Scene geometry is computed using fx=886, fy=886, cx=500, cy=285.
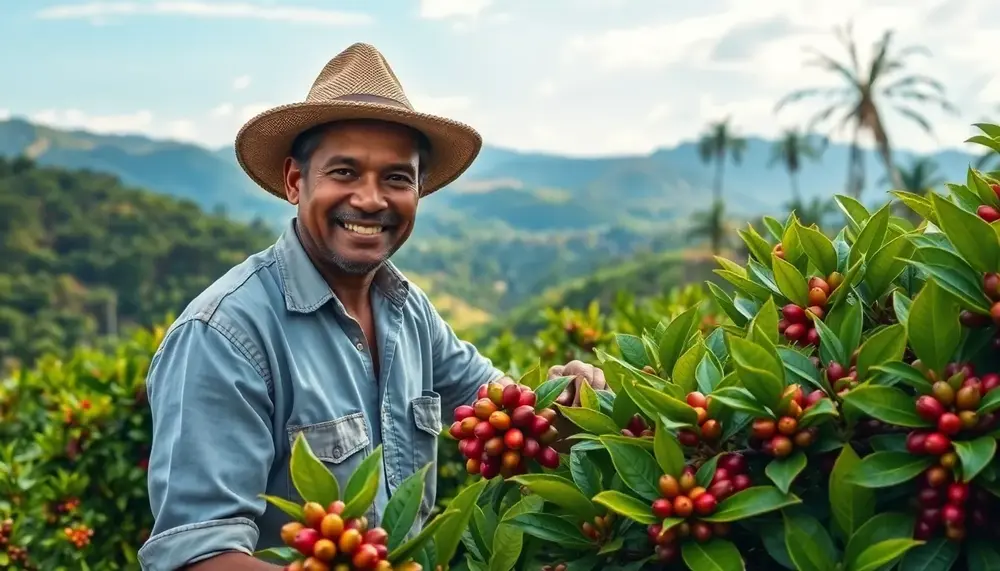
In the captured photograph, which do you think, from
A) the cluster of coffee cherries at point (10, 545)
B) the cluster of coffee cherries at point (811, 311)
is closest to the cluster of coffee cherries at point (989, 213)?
the cluster of coffee cherries at point (811, 311)

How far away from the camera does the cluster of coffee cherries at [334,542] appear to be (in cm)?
110

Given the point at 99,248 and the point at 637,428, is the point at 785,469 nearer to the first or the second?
the point at 637,428

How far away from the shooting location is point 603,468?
139cm

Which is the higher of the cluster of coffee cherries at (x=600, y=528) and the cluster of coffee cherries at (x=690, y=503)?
the cluster of coffee cherries at (x=690, y=503)

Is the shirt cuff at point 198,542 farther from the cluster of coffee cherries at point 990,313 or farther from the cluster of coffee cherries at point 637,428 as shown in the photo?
the cluster of coffee cherries at point 990,313

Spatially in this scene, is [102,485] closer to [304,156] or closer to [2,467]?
[2,467]

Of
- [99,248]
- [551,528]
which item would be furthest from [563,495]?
[99,248]

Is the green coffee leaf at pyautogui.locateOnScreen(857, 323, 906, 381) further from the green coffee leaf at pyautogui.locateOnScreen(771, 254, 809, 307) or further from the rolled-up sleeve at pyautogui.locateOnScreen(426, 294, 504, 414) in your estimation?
the rolled-up sleeve at pyautogui.locateOnScreen(426, 294, 504, 414)

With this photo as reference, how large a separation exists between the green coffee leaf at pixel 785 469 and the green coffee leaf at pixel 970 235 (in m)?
0.34

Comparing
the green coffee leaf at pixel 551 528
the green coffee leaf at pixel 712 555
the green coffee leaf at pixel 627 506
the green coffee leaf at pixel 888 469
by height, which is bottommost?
the green coffee leaf at pixel 551 528

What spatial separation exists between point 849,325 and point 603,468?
0.43m

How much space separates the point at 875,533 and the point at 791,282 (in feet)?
1.54

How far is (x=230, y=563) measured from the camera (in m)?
1.62

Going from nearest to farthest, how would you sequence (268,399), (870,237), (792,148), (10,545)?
(870,237)
(268,399)
(10,545)
(792,148)
